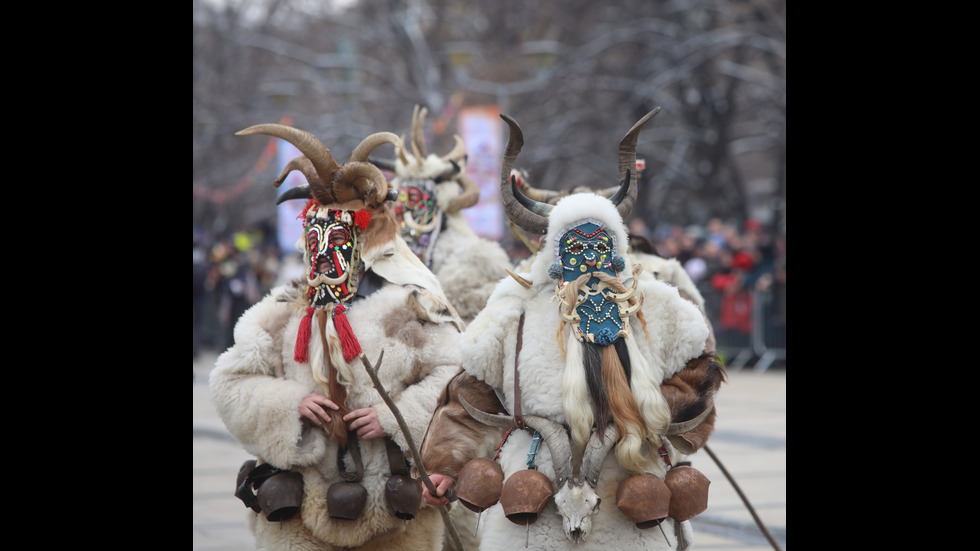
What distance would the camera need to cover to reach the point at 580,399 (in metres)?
3.99

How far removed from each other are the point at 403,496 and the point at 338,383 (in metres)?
0.62

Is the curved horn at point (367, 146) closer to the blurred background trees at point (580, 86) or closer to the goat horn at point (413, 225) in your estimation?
the goat horn at point (413, 225)

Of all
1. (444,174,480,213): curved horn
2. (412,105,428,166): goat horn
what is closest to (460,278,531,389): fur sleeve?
(444,174,480,213): curved horn

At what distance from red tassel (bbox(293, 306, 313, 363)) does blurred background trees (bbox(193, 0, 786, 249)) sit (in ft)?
48.6

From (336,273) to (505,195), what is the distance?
116 centimetres

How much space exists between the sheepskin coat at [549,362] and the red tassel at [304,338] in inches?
44.1

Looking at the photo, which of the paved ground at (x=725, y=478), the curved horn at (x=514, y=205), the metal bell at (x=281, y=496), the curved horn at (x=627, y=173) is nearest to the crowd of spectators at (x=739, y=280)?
the paved ground at (x=725, y=478)

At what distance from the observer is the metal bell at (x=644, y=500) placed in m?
3.88

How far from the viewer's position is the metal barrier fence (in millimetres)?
16047

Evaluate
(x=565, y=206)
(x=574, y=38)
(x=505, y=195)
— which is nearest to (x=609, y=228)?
(x=565, y=206)

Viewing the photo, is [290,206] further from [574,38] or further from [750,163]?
[750,163]

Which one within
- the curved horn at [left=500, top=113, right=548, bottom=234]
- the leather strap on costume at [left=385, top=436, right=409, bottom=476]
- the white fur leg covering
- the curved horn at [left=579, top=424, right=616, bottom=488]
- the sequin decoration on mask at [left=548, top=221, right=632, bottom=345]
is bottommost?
the leather strap on costume at [left=385, top=436, right=409, bottom=476]

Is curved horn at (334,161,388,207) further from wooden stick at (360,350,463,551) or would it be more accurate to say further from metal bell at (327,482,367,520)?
metal bell at (327,482,367,520)
